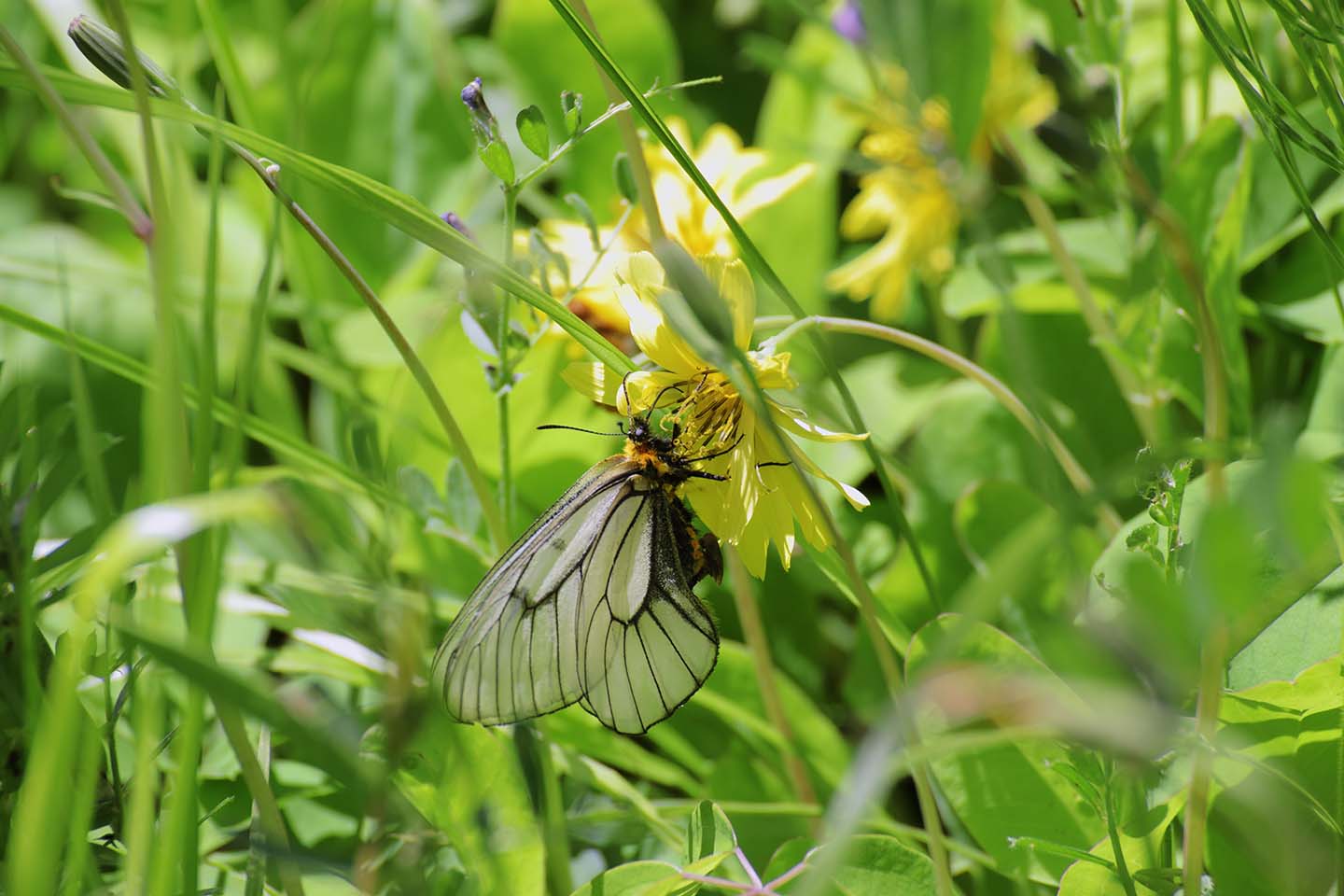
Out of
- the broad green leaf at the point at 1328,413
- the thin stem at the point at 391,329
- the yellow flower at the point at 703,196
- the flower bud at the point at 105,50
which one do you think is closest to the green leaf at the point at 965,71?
the yellow flower at the point at 703,196

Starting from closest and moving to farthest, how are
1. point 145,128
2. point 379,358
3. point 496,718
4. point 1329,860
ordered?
point 145,128, point 1329,860, point 496,718, point 379,358

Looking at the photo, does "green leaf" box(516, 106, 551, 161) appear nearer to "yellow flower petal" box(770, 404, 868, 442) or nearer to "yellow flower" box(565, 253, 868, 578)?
"yellow flower" box(565, 253, 868, 578)

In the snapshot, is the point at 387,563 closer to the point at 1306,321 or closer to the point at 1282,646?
the point at 1282,646

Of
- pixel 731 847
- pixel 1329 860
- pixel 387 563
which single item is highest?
pixel 387 563

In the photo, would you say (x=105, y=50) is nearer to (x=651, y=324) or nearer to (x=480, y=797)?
(x=651, y=324)

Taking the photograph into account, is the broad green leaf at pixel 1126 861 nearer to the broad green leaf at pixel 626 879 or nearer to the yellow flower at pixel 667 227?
the broad green leaf at pixel 626 879

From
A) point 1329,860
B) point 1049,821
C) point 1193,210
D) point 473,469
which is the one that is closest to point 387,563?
point 473,469
